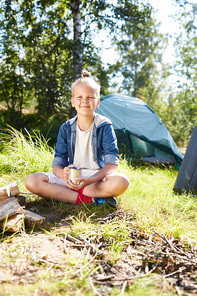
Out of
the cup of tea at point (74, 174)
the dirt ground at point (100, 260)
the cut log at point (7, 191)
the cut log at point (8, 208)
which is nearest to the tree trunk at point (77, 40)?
the cup of tea at point (74, 174)

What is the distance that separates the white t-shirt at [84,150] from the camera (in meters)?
2.31

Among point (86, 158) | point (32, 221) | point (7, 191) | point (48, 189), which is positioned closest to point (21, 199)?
point (48, 189)

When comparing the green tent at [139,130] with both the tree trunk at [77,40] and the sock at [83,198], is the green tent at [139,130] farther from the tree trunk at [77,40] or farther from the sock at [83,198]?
the sock at [83,198]

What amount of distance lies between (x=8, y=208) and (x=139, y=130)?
12.0 feet

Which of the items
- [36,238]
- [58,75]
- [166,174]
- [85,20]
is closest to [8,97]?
[58,75]

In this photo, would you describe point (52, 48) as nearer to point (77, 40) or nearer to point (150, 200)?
point (77, 40)

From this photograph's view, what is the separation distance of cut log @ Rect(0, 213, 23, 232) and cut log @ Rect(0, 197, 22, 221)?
0.04 meters

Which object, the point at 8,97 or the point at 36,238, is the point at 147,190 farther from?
the point at 8,97

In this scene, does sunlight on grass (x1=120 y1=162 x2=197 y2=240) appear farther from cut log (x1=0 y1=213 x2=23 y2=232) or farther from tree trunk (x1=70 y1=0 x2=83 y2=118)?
tree trunk (x1=70 y1=0 x2=83 y2=118)

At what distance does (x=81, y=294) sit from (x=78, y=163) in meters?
1.50

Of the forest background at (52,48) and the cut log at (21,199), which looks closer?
the cut log at (21,199)

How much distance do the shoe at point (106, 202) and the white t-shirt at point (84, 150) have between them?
32 cm

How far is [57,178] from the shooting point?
2.33m

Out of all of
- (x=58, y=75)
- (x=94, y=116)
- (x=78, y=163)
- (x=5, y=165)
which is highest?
(x=58, y=75)
